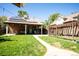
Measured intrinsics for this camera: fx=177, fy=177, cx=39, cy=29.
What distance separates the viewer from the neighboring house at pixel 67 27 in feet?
13.3

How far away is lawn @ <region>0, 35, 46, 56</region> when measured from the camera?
383 centimetres

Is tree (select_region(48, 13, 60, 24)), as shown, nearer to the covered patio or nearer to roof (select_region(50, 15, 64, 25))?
roof (select_region(50, 15, 64, 25))

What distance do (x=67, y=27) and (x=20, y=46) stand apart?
1.21 m

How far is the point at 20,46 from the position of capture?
3.94 meters

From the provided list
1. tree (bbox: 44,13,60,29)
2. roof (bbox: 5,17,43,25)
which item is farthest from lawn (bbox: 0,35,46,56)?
tree (bbox: 44,13,60,29)

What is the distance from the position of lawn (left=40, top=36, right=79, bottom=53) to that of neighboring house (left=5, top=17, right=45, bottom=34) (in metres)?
0.22

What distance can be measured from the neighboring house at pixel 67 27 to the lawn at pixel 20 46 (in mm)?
552

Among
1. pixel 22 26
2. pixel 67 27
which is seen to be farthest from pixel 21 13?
pixel 67 27

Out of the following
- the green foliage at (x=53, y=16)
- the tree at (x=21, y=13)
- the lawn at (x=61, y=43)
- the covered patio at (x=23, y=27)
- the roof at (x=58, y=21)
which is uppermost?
the tree at (x=21, y=13)

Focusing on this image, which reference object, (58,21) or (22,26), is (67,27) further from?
(22,26)

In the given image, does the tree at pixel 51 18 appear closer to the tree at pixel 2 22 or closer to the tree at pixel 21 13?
the tree at pixel 21 13

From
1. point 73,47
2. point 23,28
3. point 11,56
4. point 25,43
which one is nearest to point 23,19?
point 23,28

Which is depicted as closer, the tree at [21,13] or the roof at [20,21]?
the tree at [21,13]

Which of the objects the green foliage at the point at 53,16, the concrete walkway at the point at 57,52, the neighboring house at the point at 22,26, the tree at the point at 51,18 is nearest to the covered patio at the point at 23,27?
the neighboring house at the point at 22,26
